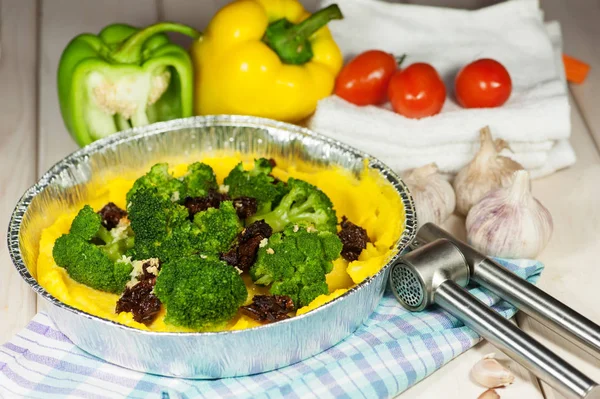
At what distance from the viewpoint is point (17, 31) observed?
3811 mm

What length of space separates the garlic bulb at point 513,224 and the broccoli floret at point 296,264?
20.6 inches

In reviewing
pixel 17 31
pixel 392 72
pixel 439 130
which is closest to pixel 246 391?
pixel 439 130

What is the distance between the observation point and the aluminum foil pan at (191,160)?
78.7 inches

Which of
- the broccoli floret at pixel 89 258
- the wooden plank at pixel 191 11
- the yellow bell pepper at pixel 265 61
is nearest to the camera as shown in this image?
the broccoli floret at pixel 89 258

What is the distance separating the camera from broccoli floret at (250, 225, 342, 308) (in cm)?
219

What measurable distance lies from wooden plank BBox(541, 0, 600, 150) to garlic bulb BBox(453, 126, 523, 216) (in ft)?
2.15

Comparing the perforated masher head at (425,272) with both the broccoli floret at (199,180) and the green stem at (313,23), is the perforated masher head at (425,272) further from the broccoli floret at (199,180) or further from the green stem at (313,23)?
the green stem at (313,23)

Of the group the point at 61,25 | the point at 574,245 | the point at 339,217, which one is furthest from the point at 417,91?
the point at 61,25

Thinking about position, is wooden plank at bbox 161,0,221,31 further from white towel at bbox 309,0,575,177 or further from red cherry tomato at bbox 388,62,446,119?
red cherry tomato at bbox 388,62,446,119

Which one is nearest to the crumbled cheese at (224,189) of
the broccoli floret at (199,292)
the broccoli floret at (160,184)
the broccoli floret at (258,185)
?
the broccoli floret at (258,185)

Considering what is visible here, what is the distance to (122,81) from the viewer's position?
2928 millimetres

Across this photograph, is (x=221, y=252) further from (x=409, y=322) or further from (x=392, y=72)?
(x=392, y=72)

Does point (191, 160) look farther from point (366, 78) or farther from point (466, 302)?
point (466, 302)

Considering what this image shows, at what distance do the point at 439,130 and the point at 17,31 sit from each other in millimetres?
2027
